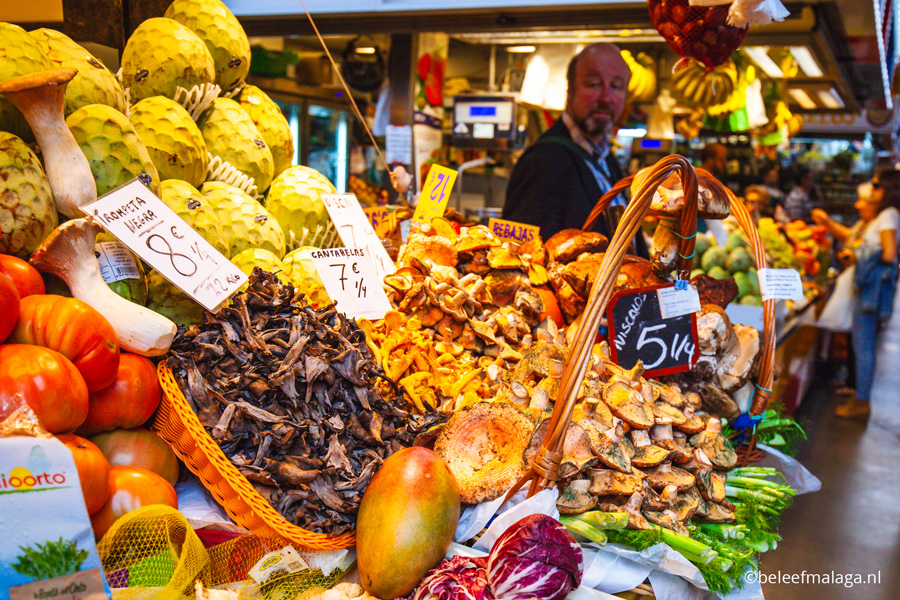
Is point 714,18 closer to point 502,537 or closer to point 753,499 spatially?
point 753,499

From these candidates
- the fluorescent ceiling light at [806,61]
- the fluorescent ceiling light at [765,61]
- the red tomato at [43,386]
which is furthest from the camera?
the fluorescent ceiling light at [765,61]

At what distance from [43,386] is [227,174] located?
1.02 meters

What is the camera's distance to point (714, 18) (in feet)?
7.82

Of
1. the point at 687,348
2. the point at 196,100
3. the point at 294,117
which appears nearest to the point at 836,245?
the point at 294,117

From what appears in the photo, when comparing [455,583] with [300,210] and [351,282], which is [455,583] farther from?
[300,210]

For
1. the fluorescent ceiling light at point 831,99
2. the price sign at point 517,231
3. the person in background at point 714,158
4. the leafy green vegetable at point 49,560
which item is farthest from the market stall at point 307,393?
the fluorescent ceiling light at point 831,99

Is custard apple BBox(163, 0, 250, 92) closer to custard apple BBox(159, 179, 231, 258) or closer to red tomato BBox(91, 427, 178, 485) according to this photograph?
custard apple BBox(159, 179, 231, 258)

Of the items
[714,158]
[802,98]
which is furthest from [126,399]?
[802,98]

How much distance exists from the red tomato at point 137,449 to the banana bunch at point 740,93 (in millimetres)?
6541

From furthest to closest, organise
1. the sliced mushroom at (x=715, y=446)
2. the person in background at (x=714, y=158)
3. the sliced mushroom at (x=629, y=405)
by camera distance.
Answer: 1. the person in background at (x=714, y=158)
2. the sliced mushroom at (x=715, y=446)
3. the sliced mushroom at (x=629, y=405)

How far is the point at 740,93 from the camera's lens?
6.21 meters

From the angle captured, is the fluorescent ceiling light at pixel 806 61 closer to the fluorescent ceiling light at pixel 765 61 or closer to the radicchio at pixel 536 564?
the fluorescent ceiling light at pixel 765 61

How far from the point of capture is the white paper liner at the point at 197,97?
1.74 meters

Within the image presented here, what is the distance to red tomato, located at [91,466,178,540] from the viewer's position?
1.04 meters
